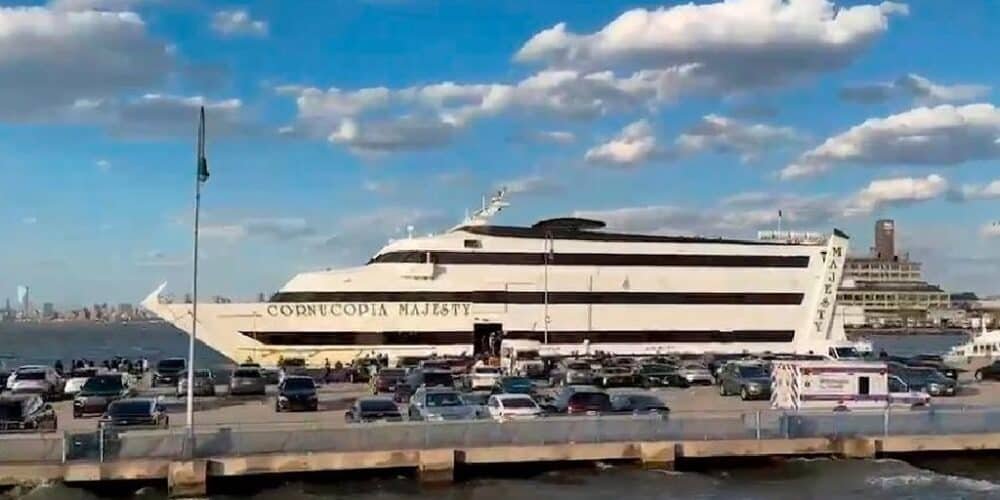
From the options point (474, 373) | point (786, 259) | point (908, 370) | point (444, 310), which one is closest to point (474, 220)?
point (444, 310)

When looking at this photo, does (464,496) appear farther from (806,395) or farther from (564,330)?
(564,330)

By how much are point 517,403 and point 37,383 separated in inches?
962

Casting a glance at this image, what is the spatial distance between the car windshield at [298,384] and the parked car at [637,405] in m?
12.0

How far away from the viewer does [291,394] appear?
4125 cm

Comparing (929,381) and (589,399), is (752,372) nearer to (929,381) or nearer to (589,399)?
(929,381)

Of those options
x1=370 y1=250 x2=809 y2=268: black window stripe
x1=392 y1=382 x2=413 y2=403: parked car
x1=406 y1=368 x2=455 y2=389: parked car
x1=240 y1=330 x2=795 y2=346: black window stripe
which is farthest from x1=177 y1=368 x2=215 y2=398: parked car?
x1=370 y1=250 x2=809 y2=268: black window stripe

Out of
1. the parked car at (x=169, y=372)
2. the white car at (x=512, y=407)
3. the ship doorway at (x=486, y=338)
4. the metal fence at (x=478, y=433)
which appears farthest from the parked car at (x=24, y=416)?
the ship doorway at (x=486, y=338)

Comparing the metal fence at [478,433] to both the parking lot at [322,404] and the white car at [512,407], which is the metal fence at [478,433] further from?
the parking lot at [322,404]

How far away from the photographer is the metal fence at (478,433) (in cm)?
2706

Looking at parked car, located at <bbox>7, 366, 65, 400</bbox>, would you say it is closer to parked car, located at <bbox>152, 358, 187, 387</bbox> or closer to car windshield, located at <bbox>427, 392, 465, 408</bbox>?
parked car, located at <bbox>152, 358, 187, 387</bbox>

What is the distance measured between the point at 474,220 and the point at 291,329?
1639cm

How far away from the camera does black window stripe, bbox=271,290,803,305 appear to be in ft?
243

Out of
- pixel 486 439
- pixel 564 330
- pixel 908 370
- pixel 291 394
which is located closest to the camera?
pixel 486 439

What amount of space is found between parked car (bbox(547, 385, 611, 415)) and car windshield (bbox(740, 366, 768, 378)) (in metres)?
12.8
